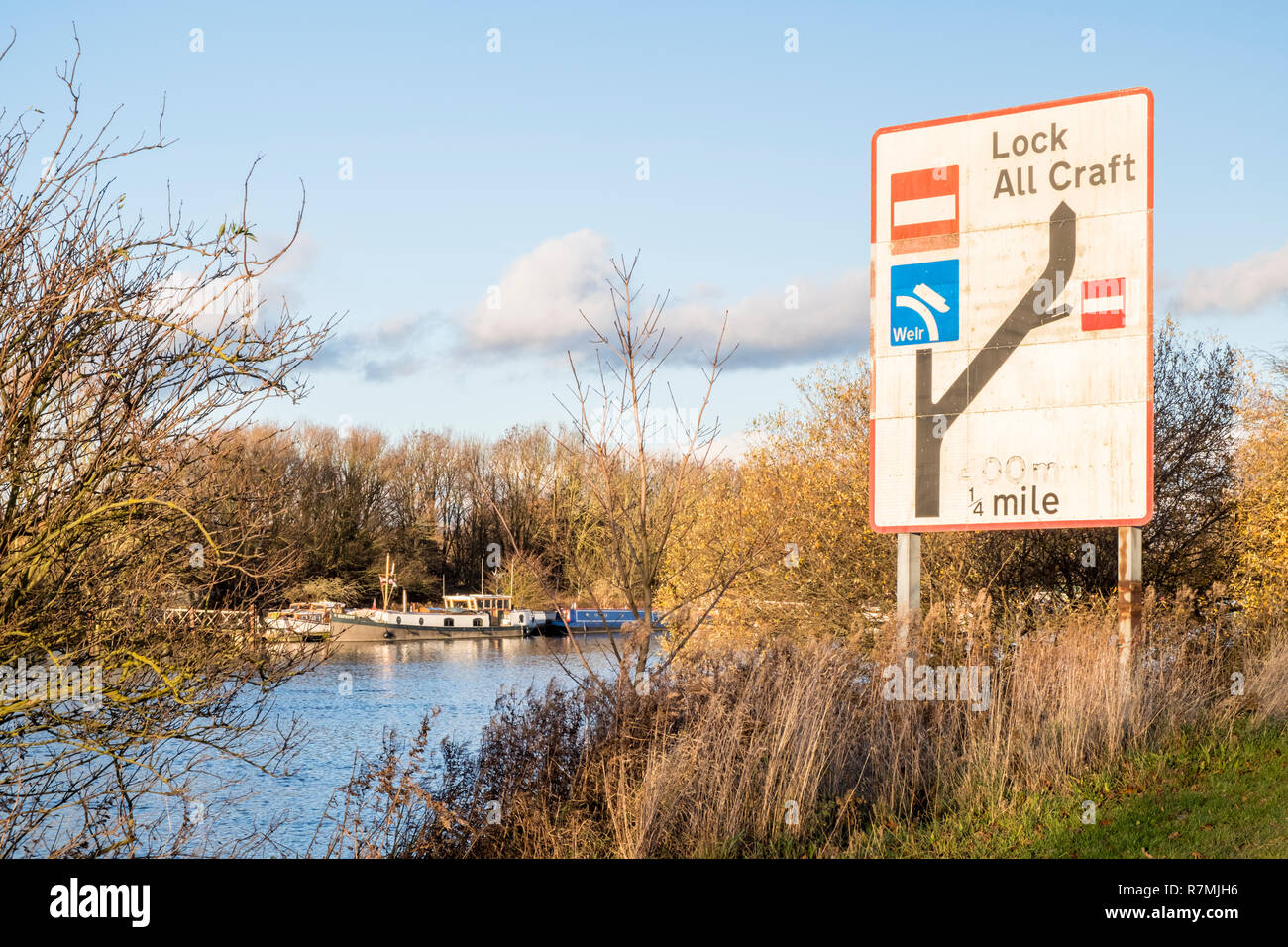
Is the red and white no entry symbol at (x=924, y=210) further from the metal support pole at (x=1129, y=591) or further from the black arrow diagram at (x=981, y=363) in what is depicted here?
the metal support pole at (x=1129, y=591)

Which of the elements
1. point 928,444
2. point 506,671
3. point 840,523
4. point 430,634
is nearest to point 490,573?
point 430,634

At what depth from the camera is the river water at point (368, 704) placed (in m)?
14.2

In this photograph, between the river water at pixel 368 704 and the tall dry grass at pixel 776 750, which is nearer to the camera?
the tall dry grass at pixel 776 750

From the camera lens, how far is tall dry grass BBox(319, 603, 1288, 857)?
780 cm

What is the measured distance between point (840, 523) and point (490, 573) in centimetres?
4322

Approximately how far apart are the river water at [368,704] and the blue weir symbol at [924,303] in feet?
15.2

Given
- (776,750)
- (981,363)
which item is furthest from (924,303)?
(776,750)

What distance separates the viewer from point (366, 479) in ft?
167
